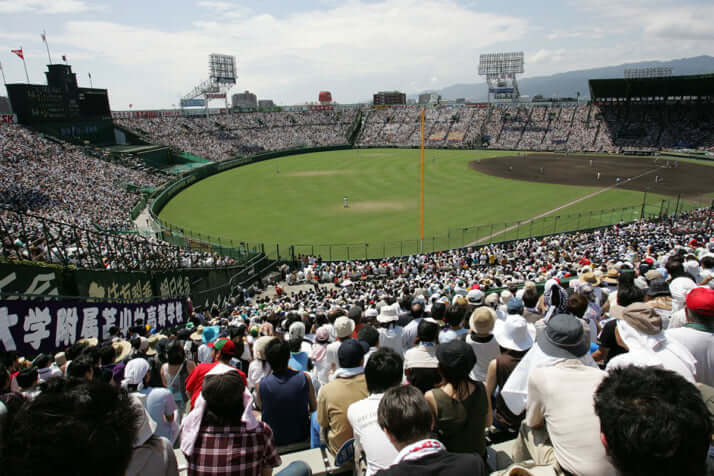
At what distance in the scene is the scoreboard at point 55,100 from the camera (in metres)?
47.5

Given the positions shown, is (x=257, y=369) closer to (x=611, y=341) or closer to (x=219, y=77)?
(x=611, y=341)

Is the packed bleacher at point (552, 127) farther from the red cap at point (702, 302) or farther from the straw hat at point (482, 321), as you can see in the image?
the straw hat at point (482, 321)

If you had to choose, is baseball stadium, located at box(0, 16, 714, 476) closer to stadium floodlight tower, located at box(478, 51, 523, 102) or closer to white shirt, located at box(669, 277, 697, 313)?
white shirt, located at box(669, 277, 697, 313)

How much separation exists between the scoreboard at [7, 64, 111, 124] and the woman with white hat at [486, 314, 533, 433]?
59079mm

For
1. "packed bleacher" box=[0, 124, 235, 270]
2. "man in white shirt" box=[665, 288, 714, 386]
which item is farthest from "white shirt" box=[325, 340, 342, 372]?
"packed bleacher" box=[0, 124, 235, 270]

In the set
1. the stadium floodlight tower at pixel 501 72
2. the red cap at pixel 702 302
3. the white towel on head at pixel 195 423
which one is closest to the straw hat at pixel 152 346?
the white towel on head at pixel 195 423

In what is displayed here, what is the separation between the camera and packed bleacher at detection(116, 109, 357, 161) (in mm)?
70438

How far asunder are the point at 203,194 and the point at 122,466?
4791 centimetres

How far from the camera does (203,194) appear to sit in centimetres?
4700

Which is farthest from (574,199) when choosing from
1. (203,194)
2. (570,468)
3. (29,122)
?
(29,122)

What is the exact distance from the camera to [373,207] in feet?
127

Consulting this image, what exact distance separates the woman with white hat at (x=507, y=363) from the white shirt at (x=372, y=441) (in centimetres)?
166

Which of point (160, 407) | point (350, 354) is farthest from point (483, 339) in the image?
point (160, 407)

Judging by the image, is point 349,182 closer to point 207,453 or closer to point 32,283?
point 32,283
